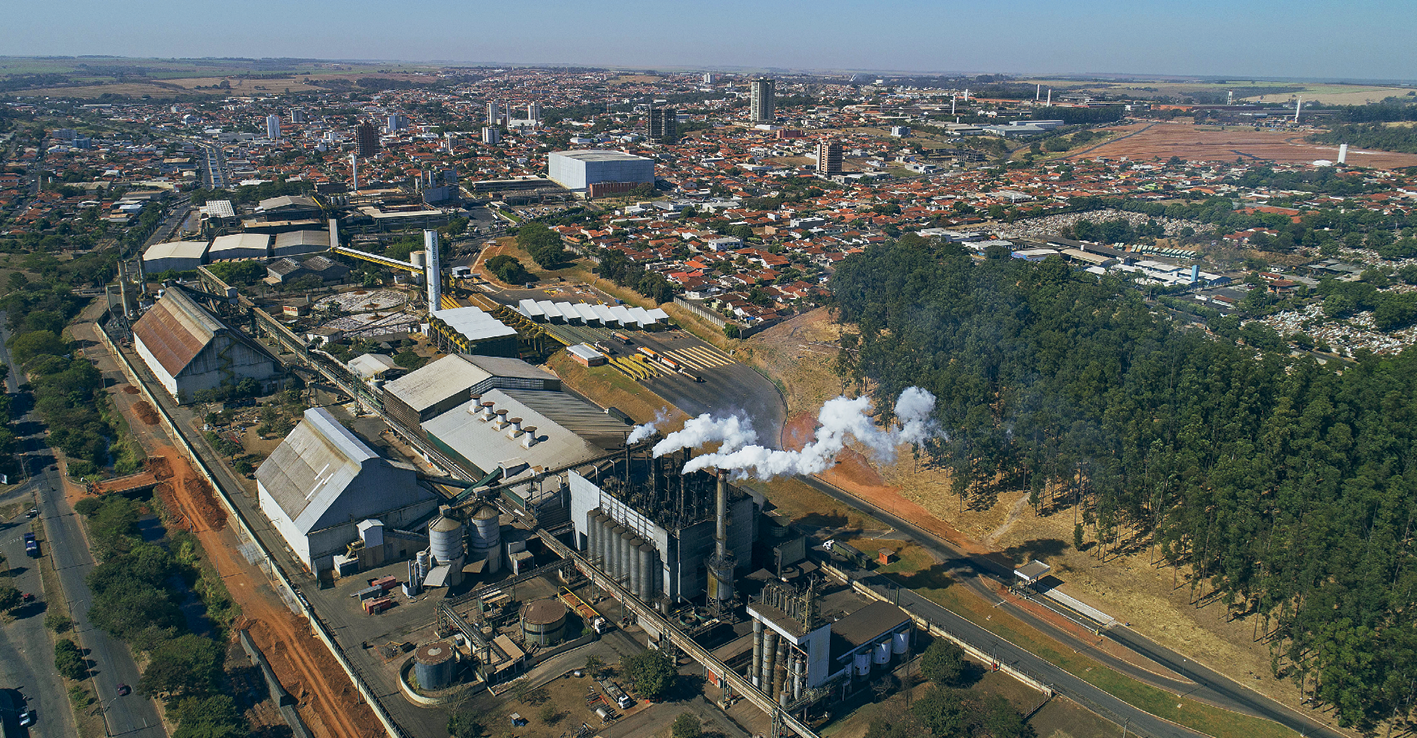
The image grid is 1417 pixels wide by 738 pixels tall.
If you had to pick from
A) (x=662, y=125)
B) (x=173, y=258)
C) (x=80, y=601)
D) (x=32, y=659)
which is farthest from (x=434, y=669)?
(x=662, y=125)

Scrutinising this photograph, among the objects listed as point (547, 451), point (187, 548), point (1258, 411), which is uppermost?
point (1258, 411)

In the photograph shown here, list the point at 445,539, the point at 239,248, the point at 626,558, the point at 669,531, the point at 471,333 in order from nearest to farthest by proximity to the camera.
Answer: the point at 669,531 → the point at 626,558 → the point at 445,539 → the point at 471,333 → the point at 239,248

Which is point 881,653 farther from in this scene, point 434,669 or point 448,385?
point 448,385

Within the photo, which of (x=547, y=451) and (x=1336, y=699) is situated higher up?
(x=547, y=451)

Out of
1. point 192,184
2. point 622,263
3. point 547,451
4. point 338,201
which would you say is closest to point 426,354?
point 622,263

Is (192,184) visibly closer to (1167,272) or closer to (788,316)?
(788,316)

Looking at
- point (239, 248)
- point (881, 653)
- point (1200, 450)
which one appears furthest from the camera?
point (239, 248)

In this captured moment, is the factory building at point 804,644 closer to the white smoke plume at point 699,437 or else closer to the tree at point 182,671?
the white smoke plume at point 699,437
